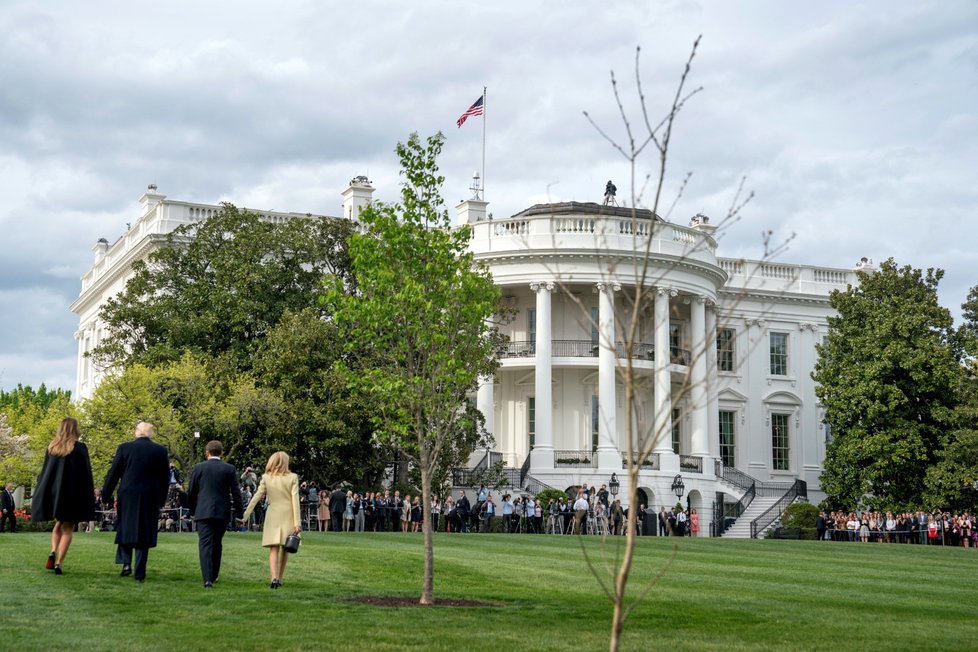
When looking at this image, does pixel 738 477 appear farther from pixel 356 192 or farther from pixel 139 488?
pixel 139 488

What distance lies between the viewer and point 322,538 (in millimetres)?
28344

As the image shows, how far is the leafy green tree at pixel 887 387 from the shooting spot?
51250 mm

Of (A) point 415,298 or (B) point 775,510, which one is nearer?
(A) point 415,298

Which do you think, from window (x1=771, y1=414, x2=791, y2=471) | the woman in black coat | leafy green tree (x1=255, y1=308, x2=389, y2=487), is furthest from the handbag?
window (x1=771, y1=414, x2=791, y2=471)

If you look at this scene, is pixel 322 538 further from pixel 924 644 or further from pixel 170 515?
pixel 924 644

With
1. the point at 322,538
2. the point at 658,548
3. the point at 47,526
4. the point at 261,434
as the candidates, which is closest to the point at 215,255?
the point at 261,434

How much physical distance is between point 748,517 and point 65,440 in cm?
4217

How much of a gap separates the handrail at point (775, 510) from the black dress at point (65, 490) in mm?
38459

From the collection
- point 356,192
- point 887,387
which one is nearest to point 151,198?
point 356,192

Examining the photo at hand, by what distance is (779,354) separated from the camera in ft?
207

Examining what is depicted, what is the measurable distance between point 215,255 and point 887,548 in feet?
83.3

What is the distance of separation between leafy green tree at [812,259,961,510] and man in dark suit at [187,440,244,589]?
4053cm

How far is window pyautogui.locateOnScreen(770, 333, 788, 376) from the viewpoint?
206 ft

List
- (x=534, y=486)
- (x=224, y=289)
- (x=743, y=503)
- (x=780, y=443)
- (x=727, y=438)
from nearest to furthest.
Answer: (x=224, y=289), (x=534, y=486), (x=743, y=503), (x=727, y=438), (x=780, y=443)
